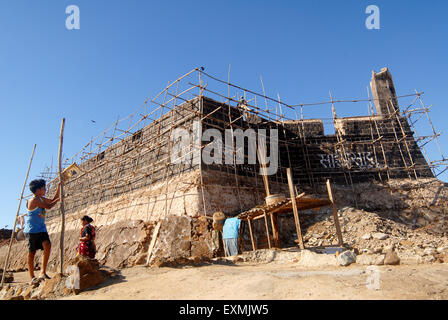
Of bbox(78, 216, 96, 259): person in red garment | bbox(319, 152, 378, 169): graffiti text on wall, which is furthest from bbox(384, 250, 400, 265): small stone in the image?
bbox(319, 152, 378, 169): graffiti text on wall

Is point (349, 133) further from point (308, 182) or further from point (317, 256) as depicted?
point (317, 256)

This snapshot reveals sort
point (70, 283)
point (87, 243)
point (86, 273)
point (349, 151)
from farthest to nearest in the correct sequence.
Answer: point (349, 151)
point (87, 243)
point (86, 273)
point (70, 283)

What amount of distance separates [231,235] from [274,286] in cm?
503

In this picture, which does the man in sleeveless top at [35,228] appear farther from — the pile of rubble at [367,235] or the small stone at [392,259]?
the pile of rubble at [367,235]

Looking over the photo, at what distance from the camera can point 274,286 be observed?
414cm

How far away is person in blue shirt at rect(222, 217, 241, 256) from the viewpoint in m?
9.02

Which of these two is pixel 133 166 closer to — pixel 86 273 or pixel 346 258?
pixel 86 273

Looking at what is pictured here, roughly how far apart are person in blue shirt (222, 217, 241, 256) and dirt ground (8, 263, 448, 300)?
11.9 feet

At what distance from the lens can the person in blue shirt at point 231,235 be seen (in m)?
9.02

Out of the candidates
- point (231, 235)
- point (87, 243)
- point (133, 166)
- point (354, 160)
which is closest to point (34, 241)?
point (87, 243)

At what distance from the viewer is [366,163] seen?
14703mm

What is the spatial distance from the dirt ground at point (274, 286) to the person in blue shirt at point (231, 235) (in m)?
3.62
